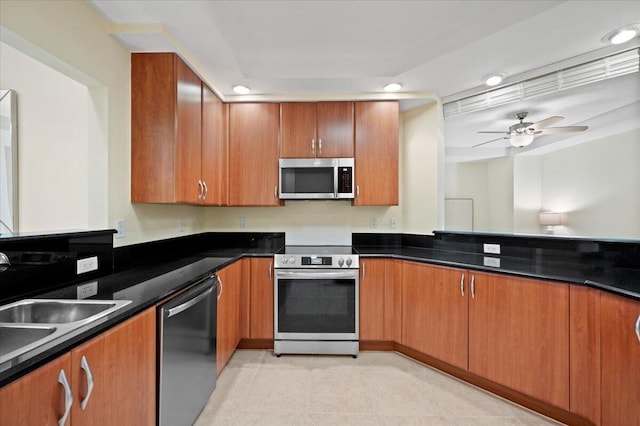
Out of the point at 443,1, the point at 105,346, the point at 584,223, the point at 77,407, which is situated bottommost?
the point at 77,407

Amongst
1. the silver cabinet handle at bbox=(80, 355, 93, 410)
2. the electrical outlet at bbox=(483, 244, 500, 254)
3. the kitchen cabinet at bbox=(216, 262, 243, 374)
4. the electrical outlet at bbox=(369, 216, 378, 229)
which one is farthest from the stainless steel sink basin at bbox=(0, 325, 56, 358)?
the electrical outlet at bbox=(483, 244, 500, 254)

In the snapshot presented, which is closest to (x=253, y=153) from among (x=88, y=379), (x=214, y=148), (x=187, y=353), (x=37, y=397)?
(x=214, y=148)

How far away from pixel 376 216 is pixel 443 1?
200 cm

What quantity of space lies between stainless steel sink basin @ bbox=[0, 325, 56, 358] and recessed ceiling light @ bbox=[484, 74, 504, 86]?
3.17 meters

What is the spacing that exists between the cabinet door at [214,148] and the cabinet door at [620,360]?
2.75m

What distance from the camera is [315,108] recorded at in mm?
2971

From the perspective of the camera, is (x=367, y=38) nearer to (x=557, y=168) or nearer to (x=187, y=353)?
(x=187, y=353)

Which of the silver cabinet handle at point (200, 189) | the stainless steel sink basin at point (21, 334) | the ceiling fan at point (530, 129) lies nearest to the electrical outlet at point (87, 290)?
the stainless steel sink basin at point (21, 334)

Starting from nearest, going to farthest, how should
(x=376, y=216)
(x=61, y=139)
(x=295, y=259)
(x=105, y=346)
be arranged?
(x=105, y=346) → (x=61, y=139) → (x=295, y=259) → (x=376, y=216)

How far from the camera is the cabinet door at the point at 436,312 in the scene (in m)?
2.18

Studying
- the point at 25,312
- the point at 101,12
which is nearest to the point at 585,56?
the point at 101,12

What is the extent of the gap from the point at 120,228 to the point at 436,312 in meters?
2.39

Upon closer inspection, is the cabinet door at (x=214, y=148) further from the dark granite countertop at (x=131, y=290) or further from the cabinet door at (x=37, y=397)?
the cabinet door at (x=37, y=397)

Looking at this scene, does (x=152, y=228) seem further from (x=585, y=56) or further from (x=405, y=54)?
(x=585, y=56)
